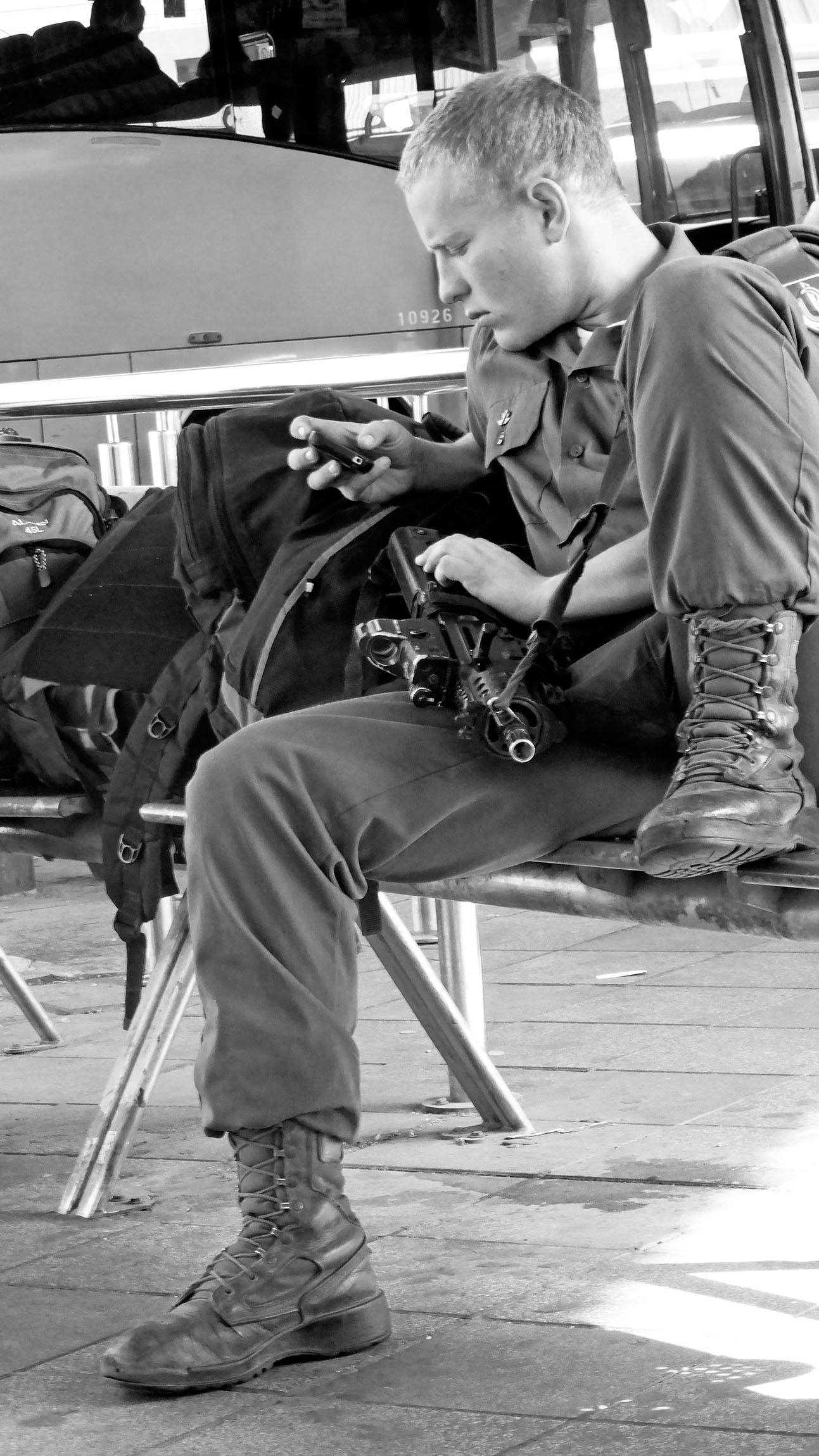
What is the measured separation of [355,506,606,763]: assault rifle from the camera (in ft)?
7.39

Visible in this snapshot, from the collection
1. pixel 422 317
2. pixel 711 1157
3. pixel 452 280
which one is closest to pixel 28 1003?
pixel 711 1157

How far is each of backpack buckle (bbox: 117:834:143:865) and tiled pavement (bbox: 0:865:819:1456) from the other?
574 millimetres

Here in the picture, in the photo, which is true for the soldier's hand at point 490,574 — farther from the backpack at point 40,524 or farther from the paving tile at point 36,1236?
the paving tile at point 36,1236

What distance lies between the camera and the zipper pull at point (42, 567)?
3.35 meters

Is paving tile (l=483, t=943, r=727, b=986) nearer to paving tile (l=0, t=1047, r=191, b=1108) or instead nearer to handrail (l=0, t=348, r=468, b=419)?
paving tile (l=0, t=1047, r=191, b=1108)

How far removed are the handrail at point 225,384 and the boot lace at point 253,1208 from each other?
274 cm

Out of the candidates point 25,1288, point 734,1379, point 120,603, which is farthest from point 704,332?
point 25,1288

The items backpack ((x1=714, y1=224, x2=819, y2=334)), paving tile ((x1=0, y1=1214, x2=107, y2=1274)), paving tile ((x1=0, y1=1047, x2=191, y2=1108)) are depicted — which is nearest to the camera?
backpack ((x1=714, y1=224, x2=819, y2=334))

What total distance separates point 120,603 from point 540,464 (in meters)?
0.91

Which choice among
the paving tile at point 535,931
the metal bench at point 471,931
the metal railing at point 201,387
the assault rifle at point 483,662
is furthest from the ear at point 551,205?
the paving tile at point 535,931

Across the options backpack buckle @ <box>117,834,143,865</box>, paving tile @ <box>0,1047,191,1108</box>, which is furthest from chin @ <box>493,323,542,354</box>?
paving tile @ <box>0,1047,191,1108</box>

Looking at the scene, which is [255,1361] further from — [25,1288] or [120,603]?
[120,603]

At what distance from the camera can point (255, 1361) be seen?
2303mm

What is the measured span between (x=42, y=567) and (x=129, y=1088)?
0.92 m
